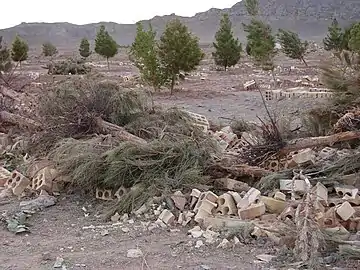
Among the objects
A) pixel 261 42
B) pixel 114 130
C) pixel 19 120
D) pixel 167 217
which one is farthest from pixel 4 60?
pixel 167 217

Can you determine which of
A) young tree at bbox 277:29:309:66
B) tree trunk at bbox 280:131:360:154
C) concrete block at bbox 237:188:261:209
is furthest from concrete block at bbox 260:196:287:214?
young tree at bbox 277:29:309:66

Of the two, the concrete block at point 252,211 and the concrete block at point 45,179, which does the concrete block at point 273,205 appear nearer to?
the concrete block at point 252,211

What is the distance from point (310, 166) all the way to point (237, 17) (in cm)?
9892

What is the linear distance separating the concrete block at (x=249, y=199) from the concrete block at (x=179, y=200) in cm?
61

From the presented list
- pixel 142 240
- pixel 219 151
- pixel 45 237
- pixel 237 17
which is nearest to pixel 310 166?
pixel 219 151

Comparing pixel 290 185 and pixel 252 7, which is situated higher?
pixel 252 7

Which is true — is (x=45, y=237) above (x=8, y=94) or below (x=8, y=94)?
below

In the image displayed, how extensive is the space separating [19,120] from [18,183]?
2323mm

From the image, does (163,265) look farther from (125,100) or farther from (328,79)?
(328,79)

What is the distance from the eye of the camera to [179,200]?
5.95 m

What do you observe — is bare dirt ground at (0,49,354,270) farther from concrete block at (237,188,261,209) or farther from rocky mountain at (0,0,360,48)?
rocky mountain at (0,0,360,48)

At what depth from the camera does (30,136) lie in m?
8.50

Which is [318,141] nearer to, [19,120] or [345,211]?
[345,211]

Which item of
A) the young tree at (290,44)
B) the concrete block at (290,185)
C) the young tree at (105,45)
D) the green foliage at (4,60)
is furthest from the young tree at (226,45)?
the concrete block at (290,185)
